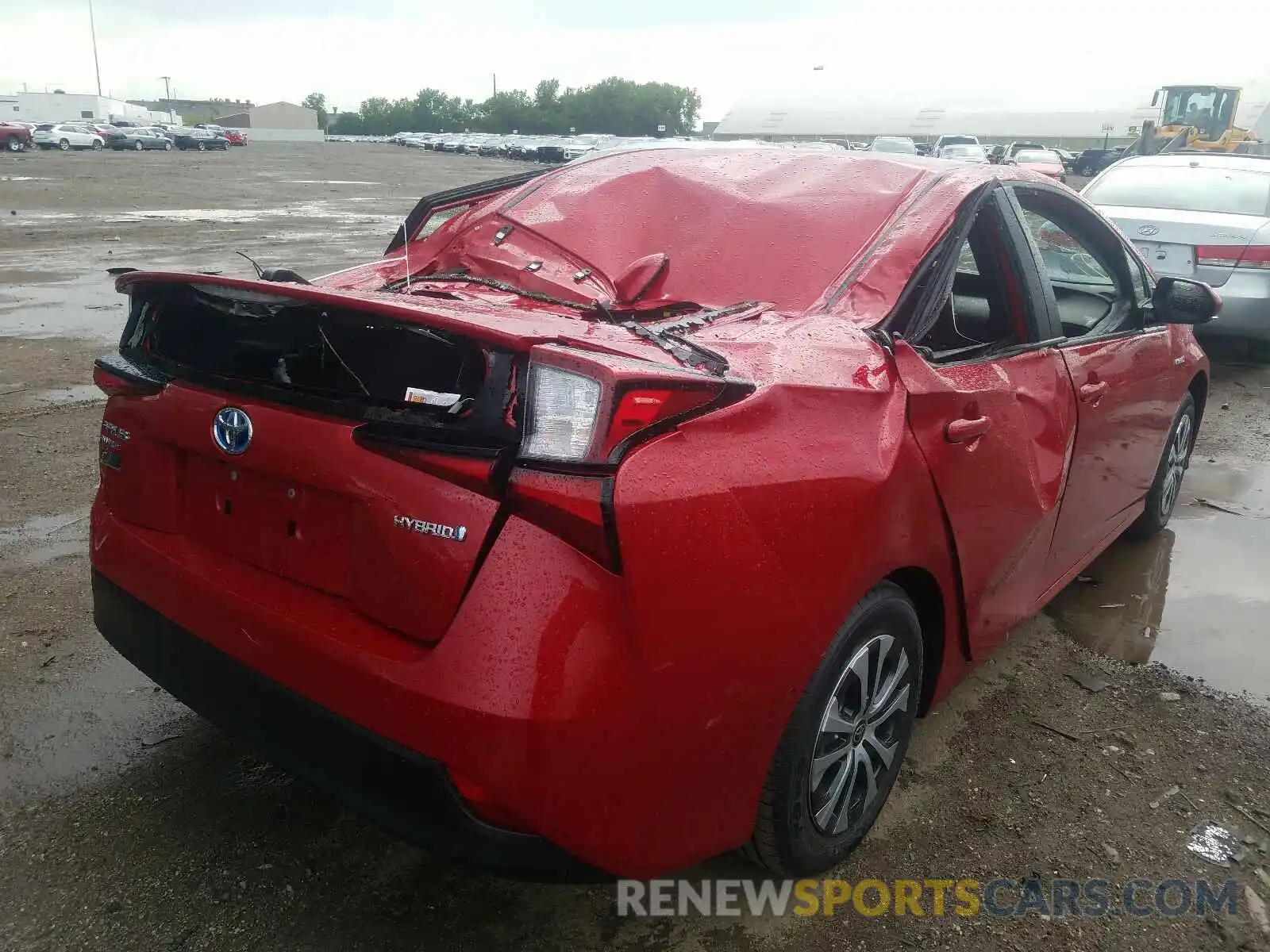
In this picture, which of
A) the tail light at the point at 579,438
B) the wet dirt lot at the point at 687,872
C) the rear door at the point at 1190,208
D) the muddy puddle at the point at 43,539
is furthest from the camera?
the rear door at the point at 1190,208

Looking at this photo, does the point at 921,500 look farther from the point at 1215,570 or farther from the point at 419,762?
the point at 1215,570

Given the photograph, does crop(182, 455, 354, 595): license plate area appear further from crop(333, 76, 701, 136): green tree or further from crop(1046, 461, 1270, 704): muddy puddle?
crop(333, 76, 701, 136): green tree

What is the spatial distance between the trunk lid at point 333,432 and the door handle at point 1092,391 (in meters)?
1.67

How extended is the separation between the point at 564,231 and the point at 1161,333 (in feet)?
7.77

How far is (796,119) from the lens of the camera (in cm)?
6712

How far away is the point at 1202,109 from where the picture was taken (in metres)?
37.4

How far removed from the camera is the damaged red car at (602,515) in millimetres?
1693

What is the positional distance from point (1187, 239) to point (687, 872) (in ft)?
22.4

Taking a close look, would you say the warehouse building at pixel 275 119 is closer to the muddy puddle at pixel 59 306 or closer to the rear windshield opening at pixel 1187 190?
the muddy puddle at pixel 59 306

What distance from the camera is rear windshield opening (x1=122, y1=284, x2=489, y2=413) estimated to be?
1.82 m

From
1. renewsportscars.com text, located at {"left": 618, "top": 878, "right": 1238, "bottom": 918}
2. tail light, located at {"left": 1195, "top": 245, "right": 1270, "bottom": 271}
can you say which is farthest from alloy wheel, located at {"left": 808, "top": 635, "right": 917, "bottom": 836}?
tail light, located at {"left": 1195, "top": 245, "right": 1270, "bottom": 271}

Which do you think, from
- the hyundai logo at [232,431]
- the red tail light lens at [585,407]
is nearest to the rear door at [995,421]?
the red tail light lens at [585,407]

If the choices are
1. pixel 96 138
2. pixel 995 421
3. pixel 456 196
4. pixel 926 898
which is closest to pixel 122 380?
pixel 456 196

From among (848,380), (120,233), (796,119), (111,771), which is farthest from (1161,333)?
(796,119)
